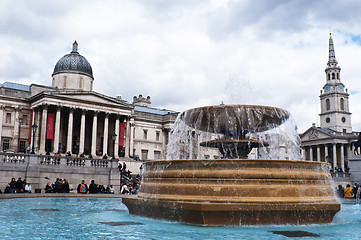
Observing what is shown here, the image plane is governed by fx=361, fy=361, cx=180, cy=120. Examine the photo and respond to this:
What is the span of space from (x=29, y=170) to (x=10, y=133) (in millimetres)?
26380

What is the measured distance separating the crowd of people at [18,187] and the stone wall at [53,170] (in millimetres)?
1205

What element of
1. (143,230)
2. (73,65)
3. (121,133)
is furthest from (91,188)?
(73,65)

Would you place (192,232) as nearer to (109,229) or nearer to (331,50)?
(109,229)

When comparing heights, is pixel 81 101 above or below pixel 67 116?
above

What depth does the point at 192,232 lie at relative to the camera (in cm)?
656

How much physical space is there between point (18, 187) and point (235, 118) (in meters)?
16.9

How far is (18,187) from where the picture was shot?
22.1 metres

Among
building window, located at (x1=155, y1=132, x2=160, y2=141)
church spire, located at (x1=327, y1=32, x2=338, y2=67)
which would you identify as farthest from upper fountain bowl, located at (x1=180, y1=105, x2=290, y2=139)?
church spire, located at (x1=327, y1=32, x2=338, y2=67)

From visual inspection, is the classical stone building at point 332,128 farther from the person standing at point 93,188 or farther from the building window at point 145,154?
the person standing at point 93,188

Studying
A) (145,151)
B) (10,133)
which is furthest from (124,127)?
(10,133)

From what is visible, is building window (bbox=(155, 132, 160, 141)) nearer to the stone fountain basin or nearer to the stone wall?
the stone wall

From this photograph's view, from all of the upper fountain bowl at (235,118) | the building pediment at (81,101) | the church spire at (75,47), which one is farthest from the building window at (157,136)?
the upper fountain bowl at (235,118)

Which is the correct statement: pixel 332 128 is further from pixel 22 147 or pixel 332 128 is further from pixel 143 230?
pixel 143 230

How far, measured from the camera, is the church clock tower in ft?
308
